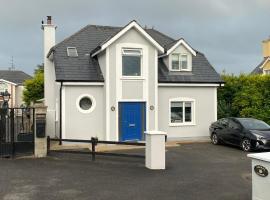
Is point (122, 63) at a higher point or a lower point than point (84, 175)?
higher

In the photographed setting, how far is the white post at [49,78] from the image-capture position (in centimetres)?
2241

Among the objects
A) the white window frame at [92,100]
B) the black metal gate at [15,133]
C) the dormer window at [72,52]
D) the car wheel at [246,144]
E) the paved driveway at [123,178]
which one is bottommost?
the paved driveway at [123,178]

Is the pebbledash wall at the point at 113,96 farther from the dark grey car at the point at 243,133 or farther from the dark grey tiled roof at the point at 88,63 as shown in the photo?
the dark grey car at the point at 243,133

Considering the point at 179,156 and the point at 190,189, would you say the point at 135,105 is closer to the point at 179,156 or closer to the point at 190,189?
the point at 179,156

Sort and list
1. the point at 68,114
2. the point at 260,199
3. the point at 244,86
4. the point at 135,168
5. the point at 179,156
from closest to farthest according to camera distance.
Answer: the point at 260,199 < the point at 135,168 < the point at 179,156 < the point at 68,114 < the point at 244,86

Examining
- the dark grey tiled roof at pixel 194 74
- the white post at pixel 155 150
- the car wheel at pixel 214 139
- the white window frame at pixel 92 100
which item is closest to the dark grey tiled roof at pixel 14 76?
the dark grey tiled roof at pixel 194 74

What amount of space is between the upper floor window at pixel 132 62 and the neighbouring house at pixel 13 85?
4613cm

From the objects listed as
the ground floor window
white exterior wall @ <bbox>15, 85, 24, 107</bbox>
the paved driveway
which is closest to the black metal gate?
the paved driveway

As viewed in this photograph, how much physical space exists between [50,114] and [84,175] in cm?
1159

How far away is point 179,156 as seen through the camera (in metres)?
15.7

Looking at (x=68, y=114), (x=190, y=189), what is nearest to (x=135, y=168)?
(x=190, y=189)

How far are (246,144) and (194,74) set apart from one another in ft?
20.6

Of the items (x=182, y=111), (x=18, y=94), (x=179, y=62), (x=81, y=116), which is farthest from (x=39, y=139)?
(x=18, y=94)

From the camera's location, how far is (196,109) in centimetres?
2203
